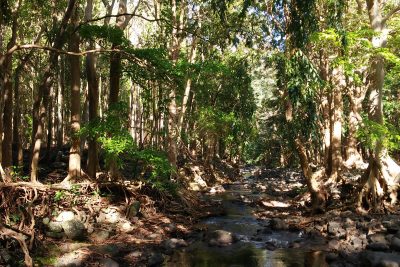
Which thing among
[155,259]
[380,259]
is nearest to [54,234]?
[155,259]

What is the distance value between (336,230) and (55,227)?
906 centimetres

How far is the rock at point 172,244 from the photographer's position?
1223cm

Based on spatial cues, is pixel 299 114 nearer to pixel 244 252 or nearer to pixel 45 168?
pixel 244 252

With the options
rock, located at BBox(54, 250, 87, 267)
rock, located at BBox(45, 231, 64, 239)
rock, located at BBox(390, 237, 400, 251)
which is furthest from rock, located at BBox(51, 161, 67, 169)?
rock, located at BBox(390, 237, 400, 251)

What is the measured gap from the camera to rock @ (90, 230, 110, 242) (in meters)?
12.3

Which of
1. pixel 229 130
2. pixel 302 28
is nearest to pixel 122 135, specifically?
pixel 302 28

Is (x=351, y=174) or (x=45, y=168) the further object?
(x=351, y=174)

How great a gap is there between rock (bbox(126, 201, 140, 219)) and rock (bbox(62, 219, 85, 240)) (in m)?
2.69

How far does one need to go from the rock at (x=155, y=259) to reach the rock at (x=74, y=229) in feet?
7.49

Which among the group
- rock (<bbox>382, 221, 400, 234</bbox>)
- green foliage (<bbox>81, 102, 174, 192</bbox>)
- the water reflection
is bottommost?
the water reflection

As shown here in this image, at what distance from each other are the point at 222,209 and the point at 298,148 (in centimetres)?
519

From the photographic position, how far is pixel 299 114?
17.9 m

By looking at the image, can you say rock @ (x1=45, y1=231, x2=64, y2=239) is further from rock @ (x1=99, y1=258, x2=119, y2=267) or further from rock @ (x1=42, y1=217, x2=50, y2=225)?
rock @ (x1=99, y1=258, x2=119, y2=267)

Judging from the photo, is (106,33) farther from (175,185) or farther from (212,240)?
(212,240)
